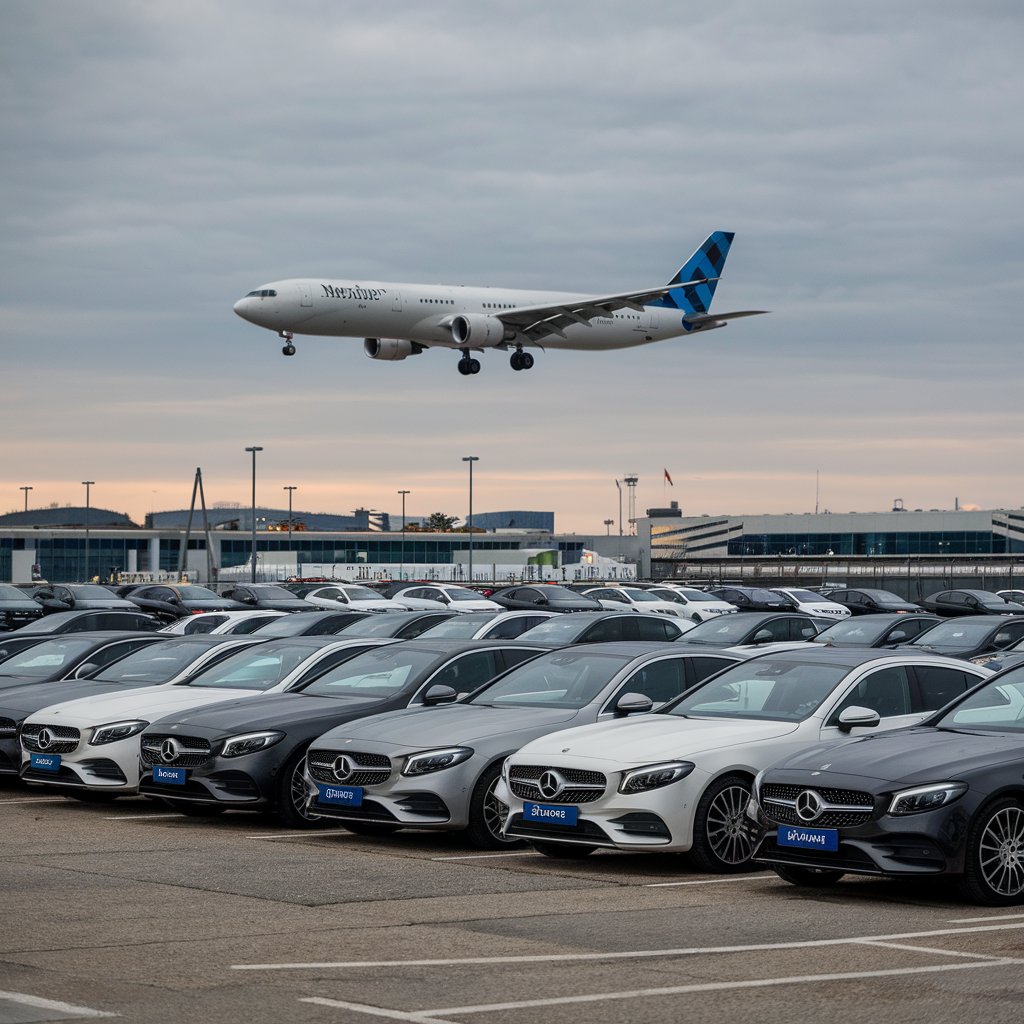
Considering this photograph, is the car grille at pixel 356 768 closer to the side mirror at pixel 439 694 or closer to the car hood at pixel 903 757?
the side mirror at pixel 439 694

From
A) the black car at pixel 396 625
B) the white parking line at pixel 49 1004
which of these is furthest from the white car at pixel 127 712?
the white parking line at pixel 49 1004

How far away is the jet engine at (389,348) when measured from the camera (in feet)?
188

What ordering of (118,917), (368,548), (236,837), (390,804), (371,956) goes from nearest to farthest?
(371,956), (118,917), (390,804), (236,837), (368,548)

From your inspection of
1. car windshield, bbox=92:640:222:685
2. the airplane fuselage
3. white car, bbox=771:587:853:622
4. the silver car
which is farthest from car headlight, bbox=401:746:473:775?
the airplane fuselage

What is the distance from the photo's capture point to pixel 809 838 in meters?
9.75

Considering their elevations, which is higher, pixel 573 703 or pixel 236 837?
pixel 573 703

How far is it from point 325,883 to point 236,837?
8.27 ft

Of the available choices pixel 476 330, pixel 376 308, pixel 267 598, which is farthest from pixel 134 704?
pixel 476 330

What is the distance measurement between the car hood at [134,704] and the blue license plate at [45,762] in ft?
1.06

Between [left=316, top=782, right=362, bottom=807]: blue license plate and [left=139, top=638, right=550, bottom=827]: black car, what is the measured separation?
0.31m

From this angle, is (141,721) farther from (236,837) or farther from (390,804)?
(390,804)

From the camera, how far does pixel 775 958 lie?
7934 millimetres

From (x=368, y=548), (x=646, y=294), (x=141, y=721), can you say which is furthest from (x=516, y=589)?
(x=368, y=548)

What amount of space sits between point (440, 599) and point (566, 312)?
11099 mm
